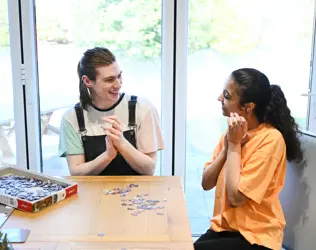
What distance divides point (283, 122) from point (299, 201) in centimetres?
32

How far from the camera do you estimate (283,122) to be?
5.22ft

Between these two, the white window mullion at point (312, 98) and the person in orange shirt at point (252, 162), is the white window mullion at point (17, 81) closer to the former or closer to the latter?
the person in orange shirt at point (252, 162)

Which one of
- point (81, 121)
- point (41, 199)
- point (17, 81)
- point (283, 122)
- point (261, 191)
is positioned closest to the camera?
point (41, 199)

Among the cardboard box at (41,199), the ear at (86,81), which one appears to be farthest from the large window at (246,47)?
the cardboard box at (41,199)

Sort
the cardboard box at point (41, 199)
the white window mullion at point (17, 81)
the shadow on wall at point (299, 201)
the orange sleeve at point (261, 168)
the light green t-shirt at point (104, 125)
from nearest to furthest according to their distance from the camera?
the cardboard box at point (41, 199)
the orange sleeve at point (261, 168)
the shadow on wall at point (299, 201)
the light green t-shirt at point (104, 125)
the white window mullion at point (17, 81)

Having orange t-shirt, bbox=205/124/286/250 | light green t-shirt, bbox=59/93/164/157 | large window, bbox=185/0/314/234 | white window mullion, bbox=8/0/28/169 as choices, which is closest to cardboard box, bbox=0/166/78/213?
light green t-shirt, bbox=59/93/164/157

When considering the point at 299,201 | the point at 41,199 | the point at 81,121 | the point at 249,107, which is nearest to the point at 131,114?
the point at 81,121

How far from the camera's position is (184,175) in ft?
8.64

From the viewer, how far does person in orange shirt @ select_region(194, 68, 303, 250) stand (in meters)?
1.50

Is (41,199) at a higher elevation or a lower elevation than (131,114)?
lower

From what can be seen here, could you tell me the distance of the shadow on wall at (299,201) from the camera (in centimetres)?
157

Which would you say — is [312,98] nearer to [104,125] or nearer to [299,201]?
[299,201]

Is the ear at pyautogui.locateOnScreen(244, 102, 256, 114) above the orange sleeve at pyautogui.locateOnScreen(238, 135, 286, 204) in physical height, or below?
above

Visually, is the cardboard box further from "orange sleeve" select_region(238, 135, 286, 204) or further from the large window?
the large window
